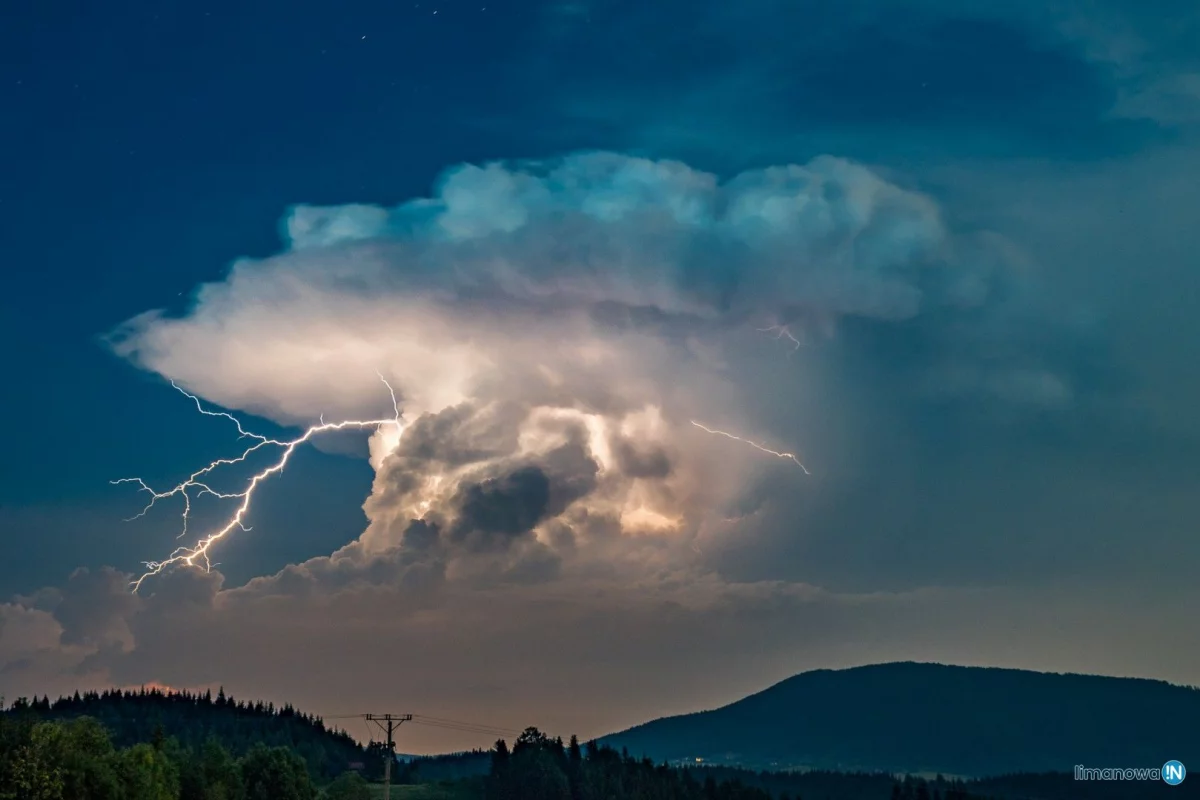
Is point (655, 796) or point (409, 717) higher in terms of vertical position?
point (409, 717)

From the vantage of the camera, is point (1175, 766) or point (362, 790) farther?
point (362, 790)

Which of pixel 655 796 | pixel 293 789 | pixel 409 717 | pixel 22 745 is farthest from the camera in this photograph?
pixel 655 796

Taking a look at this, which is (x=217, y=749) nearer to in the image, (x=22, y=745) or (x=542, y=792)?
(x=22, y=745)

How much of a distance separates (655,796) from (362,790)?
1864 inches

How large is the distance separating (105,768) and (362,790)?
348 ft

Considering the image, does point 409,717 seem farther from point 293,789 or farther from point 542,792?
point 542,792

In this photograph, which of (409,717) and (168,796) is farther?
(409,717)

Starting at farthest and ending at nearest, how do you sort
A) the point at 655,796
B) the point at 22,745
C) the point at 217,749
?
1. the point at 655,796
2. the point at 217,749
3. the point at 22,745

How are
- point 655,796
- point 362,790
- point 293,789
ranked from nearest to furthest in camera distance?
point 293,789, point 362,790, point 655,796

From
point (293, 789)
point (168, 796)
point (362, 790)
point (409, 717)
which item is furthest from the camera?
point (362, 790)

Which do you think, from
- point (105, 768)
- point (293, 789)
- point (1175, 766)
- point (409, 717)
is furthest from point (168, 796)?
point (1175, 766)

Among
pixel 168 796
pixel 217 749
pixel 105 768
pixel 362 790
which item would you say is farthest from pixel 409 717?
pixel 362 790

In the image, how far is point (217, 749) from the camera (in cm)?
12900

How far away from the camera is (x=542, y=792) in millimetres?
199625
